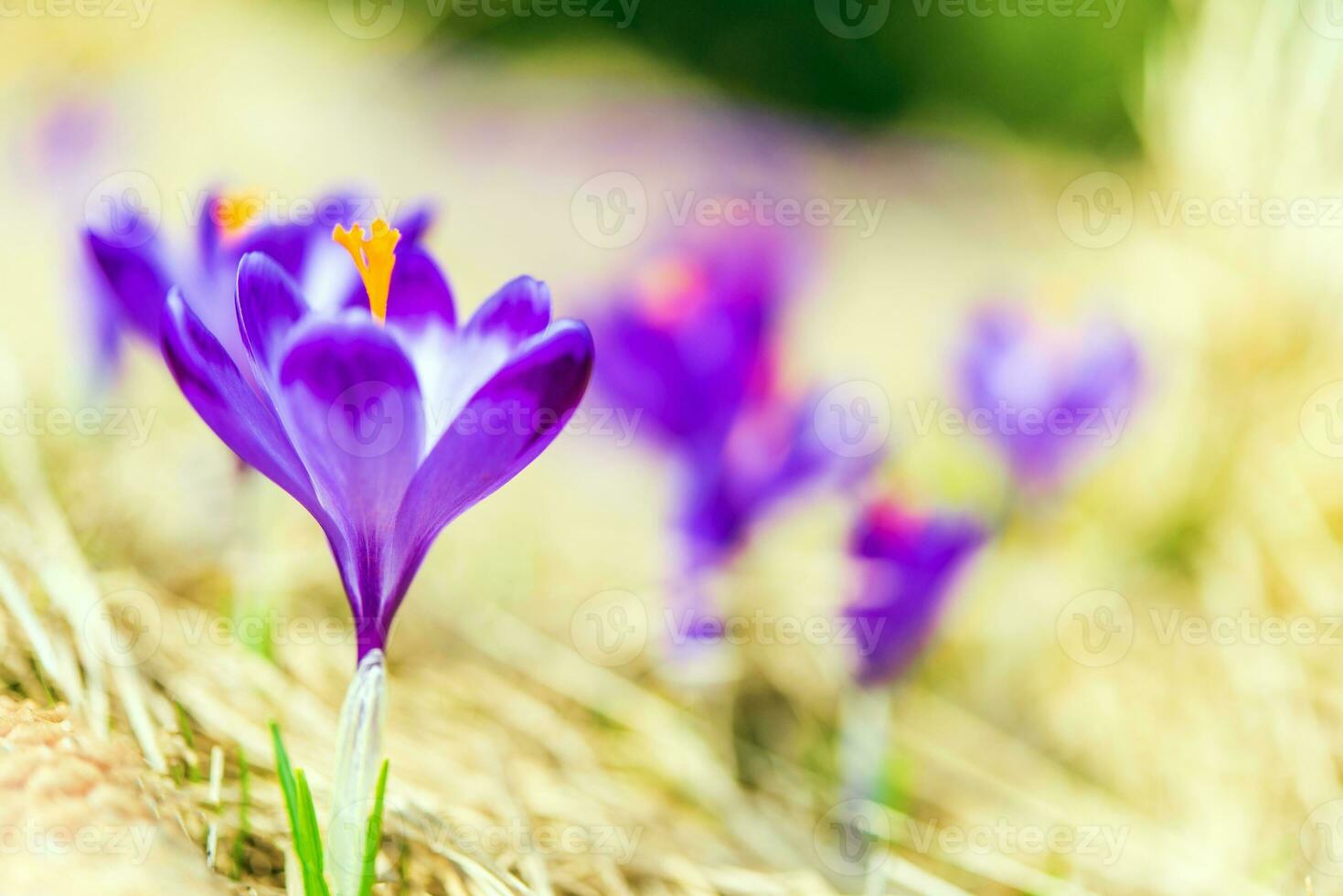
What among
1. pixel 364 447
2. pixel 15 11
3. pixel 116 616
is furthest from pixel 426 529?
pixel 15 11

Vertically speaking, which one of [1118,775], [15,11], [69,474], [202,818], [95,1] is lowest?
[202,818]

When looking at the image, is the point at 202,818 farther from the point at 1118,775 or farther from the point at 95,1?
the point at 95,1

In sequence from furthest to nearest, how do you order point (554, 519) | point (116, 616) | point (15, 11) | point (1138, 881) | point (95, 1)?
1. point (95, 1)
2. point (15, 11)
3. point (554, 519)
4. point (1138, 881)
5. point (116, 616)
